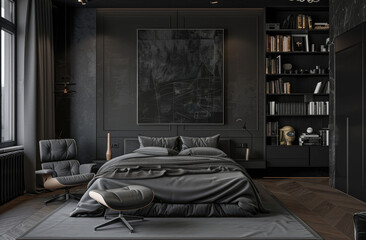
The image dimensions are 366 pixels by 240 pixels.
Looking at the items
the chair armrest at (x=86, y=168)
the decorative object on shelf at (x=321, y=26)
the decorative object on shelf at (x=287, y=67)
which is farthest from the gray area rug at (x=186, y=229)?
the decorative object on shelf at (x=321, y=26)

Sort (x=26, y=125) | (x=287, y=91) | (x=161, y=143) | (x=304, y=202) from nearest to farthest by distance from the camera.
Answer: (x=304, y=202), (x=26, y=125), (x=161, y=143), (x=287, y=91)

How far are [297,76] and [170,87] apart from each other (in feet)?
8.23

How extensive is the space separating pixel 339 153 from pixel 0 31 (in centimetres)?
554

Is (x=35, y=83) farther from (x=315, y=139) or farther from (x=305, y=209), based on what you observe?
(x=315, y=139)

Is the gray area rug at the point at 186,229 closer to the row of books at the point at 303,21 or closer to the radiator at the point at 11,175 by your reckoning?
the radiator at the point at 11,175

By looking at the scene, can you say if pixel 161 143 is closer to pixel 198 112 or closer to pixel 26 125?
pixel 198 112

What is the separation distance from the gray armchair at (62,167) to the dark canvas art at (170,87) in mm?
1841

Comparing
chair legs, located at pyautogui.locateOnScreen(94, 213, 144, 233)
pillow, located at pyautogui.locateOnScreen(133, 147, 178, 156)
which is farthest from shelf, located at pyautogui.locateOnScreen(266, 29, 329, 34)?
chair legs, located at pyautogui.locateOnScreen(94, 213, 144, 233)

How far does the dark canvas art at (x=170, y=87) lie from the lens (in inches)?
280

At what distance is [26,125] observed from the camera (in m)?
5.82

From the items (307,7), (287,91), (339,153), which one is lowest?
(339,153)

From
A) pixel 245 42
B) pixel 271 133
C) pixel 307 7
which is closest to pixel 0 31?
pixel 245 42

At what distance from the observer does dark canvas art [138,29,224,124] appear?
23.3 feet

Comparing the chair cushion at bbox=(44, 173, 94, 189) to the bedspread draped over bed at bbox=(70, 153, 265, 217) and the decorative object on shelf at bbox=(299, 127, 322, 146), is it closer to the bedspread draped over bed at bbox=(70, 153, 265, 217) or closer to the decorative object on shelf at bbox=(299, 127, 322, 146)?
the bedspread draped over bed at bbox=(70, 153, 265, 217)
